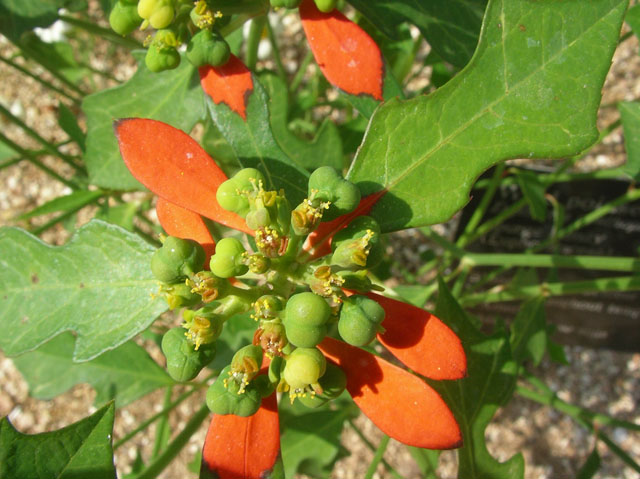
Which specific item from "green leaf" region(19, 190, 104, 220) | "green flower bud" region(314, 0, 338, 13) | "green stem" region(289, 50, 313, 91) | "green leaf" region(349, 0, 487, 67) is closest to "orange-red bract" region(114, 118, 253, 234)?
"green flower bud" region(314, 0, 338, 13)

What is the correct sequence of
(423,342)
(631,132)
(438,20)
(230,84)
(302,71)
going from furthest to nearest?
(302,71) < (631,132) < (438,20) < (230,84) < (423,342)

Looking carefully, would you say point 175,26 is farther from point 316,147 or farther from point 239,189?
point 316,147

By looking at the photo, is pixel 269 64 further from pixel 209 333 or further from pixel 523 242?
pixel 209 333

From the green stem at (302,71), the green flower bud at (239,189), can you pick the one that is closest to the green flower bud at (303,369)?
the green flower bud at (239,189)

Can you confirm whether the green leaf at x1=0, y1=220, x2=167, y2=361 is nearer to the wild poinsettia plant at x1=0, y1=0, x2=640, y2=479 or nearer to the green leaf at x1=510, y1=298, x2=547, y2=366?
the wild poinsettia plant at x1=0, y1=0, x2=640, y2=479

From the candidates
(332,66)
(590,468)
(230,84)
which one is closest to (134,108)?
(230,84)
